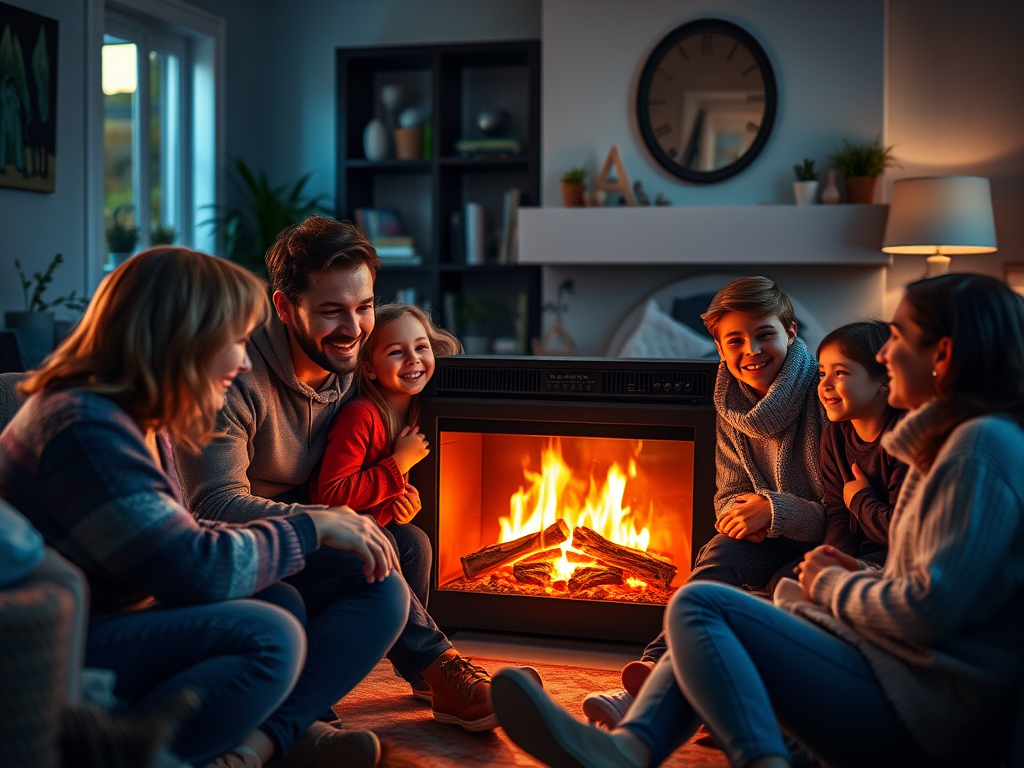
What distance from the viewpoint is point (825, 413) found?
74.4 inches

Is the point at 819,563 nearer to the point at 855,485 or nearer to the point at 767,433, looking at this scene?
the point at 855,485

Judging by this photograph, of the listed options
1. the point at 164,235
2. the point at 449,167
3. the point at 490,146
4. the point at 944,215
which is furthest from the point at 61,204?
the point at 944,215

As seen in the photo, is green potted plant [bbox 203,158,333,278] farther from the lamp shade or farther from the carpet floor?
the carpet floor

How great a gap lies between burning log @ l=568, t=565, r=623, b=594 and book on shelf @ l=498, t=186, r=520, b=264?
96.2 inches

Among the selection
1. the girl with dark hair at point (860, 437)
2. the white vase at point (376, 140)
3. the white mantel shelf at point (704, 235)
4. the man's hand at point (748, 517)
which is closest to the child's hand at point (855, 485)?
the girl with dark hair at point (860, 437)

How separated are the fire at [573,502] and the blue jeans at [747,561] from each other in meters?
0.38

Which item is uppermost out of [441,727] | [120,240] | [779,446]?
[120,240]

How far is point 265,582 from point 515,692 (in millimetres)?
367

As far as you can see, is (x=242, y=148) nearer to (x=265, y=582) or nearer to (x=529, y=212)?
(x=529, y=212)

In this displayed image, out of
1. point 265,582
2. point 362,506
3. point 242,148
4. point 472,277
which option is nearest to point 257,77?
point 242,148

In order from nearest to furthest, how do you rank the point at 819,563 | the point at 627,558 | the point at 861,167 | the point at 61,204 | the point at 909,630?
the point at 909,630, the point at 819,563, the point at 627,558, the point at 61,204, the point at 861,167

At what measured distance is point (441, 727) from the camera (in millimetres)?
1783

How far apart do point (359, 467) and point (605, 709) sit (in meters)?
0.64

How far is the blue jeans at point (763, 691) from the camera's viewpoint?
49.5 inches
